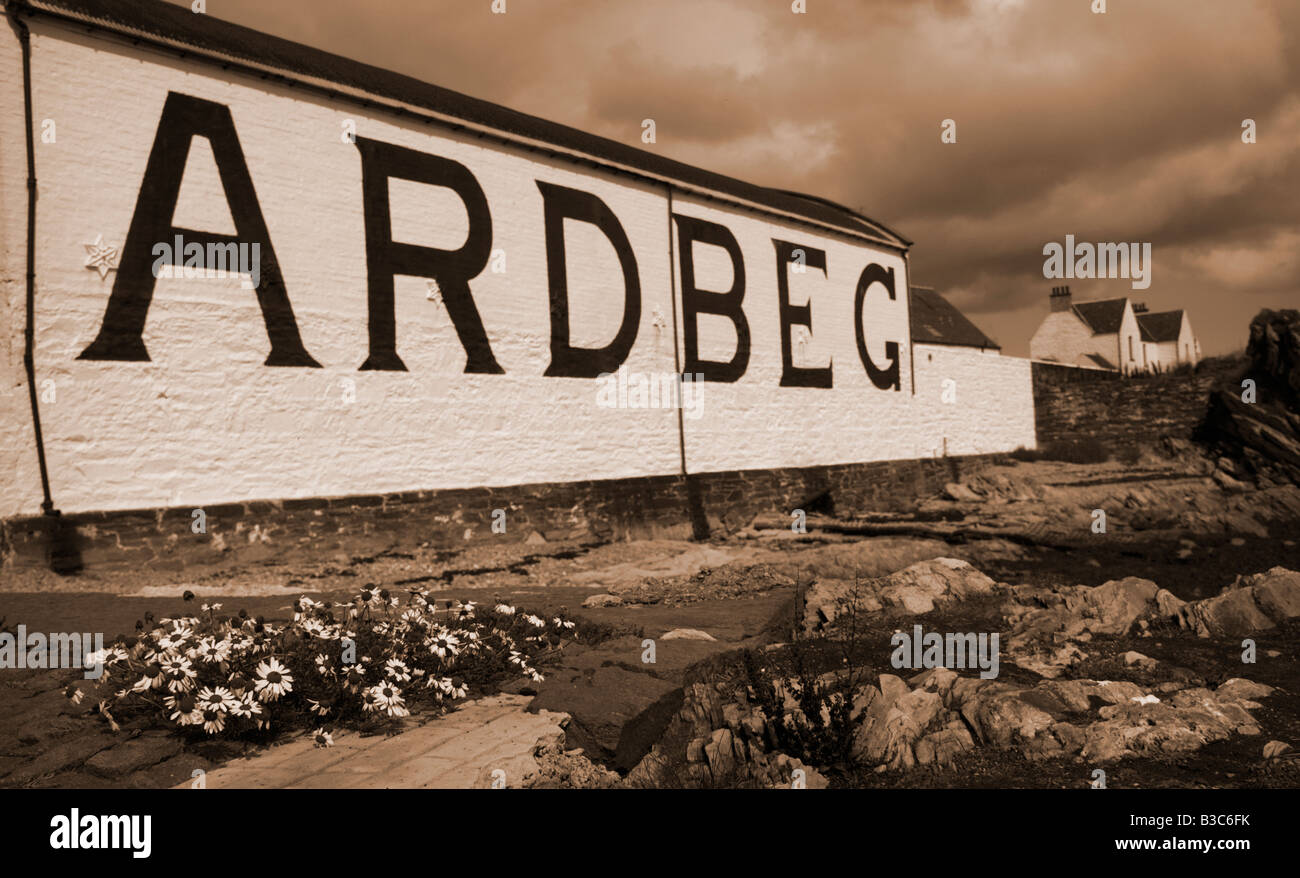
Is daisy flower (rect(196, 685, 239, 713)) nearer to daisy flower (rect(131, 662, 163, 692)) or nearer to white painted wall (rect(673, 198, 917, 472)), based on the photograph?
daisy flower (rect(131, 662, 163, 692))

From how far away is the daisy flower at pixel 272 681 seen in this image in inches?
169

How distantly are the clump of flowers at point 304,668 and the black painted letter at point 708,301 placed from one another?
1019 cm

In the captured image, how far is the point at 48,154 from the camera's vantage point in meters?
8.30

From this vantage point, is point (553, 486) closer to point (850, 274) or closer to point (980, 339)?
A: point (850, 274)

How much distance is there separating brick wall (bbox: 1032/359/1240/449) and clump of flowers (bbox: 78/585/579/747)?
23390 mm

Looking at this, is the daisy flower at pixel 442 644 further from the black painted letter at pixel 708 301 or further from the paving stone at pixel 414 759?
the black painted letter at pixel 708 301

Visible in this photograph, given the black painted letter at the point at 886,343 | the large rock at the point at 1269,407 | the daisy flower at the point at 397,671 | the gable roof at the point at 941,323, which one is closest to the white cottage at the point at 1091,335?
the gable roof at the point at 941,323

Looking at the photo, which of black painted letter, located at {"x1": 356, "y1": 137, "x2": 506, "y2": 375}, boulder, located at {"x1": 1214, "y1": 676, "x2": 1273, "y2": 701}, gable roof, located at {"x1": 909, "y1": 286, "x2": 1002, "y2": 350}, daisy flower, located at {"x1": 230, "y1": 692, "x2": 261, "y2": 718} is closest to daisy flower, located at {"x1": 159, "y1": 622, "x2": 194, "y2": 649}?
daisy flower, located at {"x1": 230, "y1": 692, "x2": 261, "y2": 718}

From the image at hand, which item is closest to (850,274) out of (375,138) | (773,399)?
(773,399)

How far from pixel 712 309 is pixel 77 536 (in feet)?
35.3

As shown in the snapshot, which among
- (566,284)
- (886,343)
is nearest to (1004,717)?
(566,284)

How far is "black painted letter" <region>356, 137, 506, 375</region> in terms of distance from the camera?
10859mm

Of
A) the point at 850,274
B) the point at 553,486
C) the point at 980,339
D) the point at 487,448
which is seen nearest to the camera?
the point at 487,448

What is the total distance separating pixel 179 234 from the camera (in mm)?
9094
